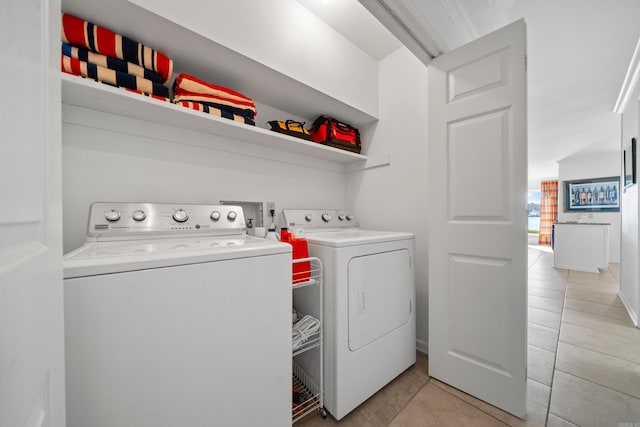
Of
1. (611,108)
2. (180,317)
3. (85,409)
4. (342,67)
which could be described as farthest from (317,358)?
(611,108)

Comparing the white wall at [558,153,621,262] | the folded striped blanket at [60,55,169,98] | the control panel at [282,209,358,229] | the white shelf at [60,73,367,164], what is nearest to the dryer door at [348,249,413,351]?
the control panel at [282,209,358,229]

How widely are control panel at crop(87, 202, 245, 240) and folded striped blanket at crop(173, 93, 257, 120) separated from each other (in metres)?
0.61

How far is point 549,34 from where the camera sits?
1.82 meters

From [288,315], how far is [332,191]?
1508mm

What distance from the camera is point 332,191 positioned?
92.5 inches

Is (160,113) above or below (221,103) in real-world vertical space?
below

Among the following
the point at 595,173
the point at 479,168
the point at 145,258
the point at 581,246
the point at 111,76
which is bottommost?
the point at 581,246

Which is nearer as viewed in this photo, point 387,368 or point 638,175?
point 387,368

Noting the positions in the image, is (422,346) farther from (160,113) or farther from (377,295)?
(160,113)

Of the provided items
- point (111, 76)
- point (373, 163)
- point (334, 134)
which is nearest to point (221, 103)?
point (111, 76)

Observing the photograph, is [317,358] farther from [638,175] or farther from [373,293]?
[638,175]

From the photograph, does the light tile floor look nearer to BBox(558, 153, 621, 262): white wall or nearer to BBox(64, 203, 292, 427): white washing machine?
BBox(64, 203, 292, 427): white washing machine

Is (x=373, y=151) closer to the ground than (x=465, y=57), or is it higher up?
closer to the ground

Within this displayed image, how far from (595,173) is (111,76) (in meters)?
9.47
